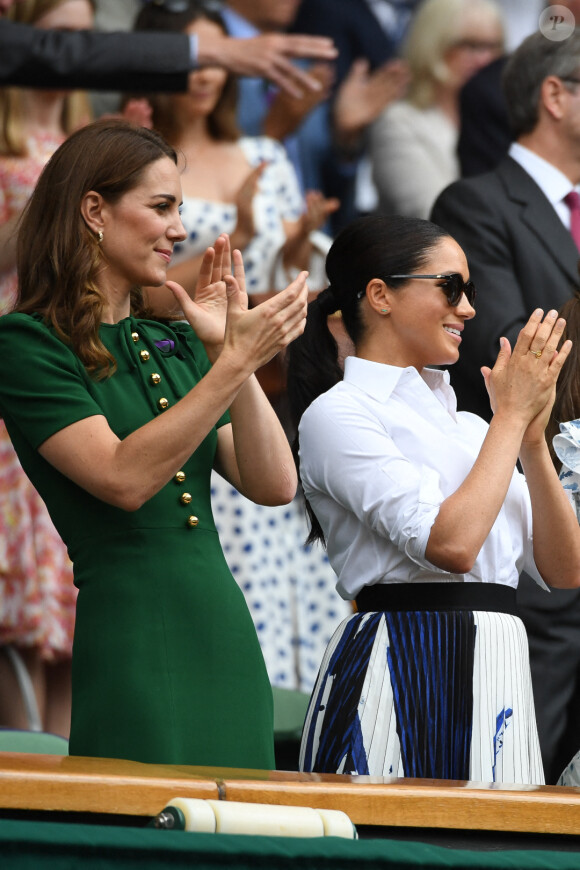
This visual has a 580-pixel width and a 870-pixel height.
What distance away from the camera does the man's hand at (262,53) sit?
15.8ft

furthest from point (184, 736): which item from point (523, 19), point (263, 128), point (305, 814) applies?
point (523, 19)

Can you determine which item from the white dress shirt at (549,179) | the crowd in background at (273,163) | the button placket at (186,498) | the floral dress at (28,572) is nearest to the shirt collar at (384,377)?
the crowd in background at (273,163)

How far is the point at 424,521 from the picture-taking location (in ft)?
9.20

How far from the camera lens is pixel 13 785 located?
5.82ft

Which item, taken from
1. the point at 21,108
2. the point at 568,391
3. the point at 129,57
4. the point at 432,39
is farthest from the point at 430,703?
the point at 432,39

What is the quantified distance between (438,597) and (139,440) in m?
0.72

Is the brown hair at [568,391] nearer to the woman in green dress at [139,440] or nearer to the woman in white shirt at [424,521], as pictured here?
the woman in white shirt at [424,521]

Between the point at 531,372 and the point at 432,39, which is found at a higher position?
the point at 432,39

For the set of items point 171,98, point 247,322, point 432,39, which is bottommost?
point 247,322

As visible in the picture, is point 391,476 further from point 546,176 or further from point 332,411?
point 546,176

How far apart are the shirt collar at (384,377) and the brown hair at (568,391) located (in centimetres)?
45

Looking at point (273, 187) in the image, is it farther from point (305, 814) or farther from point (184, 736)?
point (305, 814)

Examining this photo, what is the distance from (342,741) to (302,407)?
2.89 feet

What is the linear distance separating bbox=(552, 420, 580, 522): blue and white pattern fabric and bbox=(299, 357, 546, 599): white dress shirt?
0.70 feet
